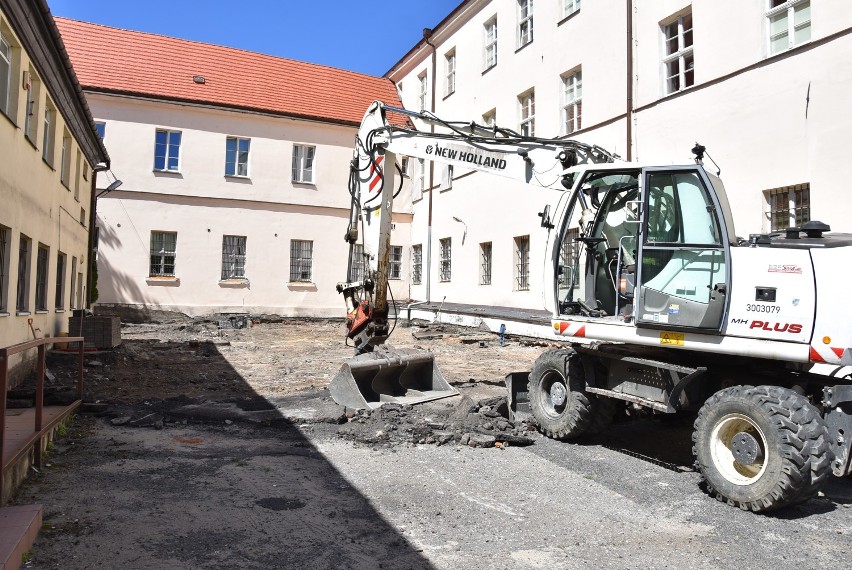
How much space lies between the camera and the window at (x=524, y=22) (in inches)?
791

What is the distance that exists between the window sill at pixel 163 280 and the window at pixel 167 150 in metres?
3.84

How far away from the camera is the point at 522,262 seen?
20.0 m

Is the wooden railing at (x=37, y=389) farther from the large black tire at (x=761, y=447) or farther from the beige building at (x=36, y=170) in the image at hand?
the large black tire at (x=761, y=447)

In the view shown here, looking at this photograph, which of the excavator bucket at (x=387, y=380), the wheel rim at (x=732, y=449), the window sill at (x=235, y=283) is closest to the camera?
the wheel rim at (x=732, y=449)

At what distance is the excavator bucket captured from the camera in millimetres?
8734

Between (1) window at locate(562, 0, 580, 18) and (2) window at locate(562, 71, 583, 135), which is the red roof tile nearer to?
(1) window at locate(562, 0, 580, 18)

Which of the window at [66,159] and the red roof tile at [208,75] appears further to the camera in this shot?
the red roof tile at [208,75]

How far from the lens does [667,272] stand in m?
6.09

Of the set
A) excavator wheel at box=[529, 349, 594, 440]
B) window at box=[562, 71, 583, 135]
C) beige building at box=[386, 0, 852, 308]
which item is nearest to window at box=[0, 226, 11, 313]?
excavator wheel at box=[529, 349, 594, 440]

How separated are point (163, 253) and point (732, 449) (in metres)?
22.2

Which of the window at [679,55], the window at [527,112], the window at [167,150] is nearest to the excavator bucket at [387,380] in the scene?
the window at [679,55]

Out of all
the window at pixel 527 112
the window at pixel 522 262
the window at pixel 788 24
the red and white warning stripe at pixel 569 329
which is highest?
the window at pixel 527 112

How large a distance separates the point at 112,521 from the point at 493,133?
647 cm

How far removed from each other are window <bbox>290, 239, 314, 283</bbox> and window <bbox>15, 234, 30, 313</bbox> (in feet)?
49.2
